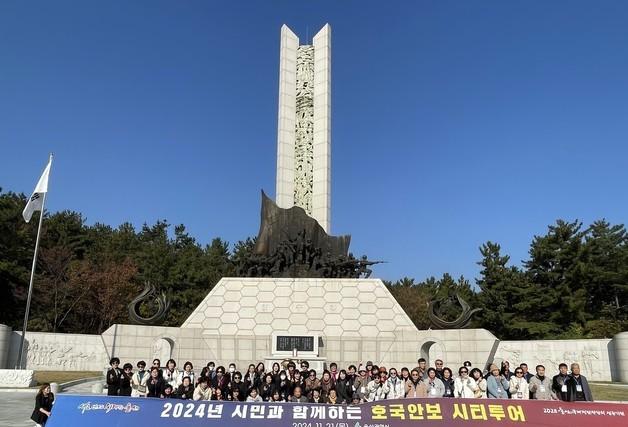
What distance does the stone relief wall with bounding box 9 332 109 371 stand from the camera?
1570 cm

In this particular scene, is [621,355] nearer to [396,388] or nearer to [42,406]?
[396,388]

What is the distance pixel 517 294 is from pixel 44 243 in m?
25.0

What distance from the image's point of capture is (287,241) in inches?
604

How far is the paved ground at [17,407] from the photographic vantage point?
21.9 ft

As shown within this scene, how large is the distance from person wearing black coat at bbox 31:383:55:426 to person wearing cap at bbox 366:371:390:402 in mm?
3736

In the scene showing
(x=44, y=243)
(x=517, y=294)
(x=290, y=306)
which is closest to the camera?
(x=290, y=306)

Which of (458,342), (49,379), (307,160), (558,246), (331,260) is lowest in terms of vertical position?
(49,379)

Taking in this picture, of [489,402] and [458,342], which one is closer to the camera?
[489,402]

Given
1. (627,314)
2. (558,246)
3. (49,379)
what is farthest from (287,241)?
(627,314)

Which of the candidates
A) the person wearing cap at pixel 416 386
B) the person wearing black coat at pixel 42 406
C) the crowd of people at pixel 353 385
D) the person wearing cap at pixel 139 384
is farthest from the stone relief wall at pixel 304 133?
the person wearing black coat at pixel 42 406

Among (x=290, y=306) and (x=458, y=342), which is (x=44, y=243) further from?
(x=458, y=342)

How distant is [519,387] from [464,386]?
681mm

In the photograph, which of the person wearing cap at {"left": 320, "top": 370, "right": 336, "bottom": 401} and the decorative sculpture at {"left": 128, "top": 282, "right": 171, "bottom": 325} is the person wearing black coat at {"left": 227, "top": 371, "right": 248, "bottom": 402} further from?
the decorative sculpture at {"left": 128, "top": 282, "right": 171, "bottom": 325}

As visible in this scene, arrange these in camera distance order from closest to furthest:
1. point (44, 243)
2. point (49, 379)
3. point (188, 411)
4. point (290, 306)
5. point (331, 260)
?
point (188, 411), point (49, 379), point (290, 306), point (331, 260), point (44, 243)
